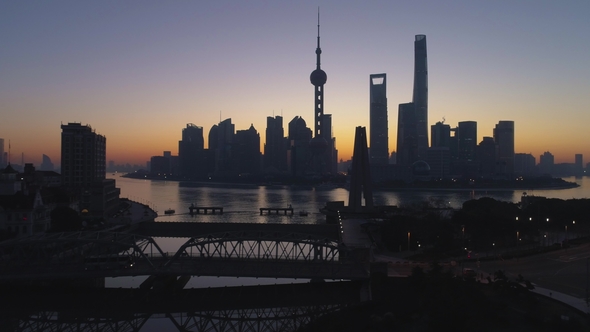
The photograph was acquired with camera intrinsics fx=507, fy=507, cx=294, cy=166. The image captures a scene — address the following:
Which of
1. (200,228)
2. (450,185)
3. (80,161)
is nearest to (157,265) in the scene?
(200,228)

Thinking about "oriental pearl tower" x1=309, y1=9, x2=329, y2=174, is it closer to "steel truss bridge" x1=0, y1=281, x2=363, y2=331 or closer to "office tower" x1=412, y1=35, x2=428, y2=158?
"office tower" x1=412, y1=35, x2=428, y2=158

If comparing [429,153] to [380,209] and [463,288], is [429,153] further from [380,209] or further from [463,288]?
[463,288]

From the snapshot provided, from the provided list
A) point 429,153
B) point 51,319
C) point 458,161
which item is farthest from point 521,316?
point 458,161

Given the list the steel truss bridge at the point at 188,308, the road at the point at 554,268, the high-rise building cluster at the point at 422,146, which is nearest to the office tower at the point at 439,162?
the high-rise building cluster at the point at 422,146

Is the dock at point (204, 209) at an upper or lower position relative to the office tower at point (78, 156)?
lower

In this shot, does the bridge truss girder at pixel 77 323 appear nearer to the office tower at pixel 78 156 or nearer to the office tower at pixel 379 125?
the office tower at pixel 78 156
